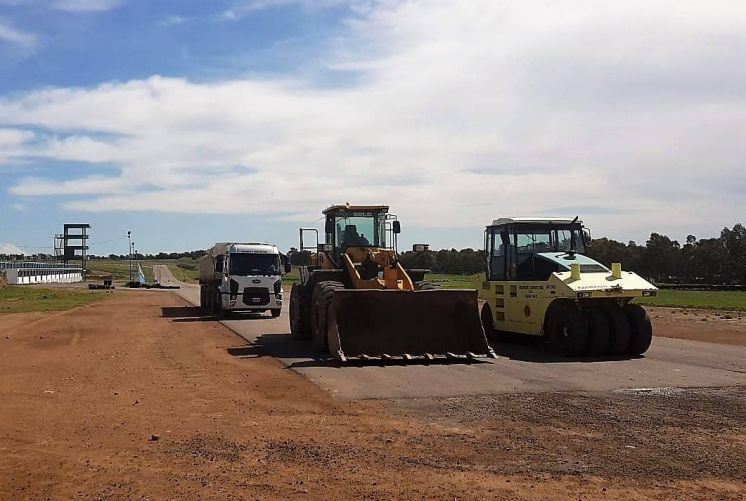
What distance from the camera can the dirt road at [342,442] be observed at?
6375 millimetres

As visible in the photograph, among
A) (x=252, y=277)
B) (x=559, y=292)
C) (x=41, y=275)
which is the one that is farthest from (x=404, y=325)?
(x=41, y=275)

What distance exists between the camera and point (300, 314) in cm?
1881

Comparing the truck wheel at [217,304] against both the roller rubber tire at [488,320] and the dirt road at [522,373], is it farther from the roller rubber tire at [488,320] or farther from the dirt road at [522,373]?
the roller rubber tire at [488,320]

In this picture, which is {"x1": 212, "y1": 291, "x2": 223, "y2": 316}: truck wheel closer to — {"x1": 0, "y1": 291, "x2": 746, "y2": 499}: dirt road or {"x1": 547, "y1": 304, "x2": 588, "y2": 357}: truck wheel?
{"x1": 547, "y1": 304, "x2": 588, "y2": 357}: truck wheel

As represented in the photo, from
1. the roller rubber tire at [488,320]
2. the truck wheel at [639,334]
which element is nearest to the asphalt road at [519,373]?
the truck wheel at [639,334]

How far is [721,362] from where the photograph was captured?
15.0 meters

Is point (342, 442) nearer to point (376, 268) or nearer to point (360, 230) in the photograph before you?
point (376, 268)

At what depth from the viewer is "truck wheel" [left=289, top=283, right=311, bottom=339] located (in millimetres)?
18766

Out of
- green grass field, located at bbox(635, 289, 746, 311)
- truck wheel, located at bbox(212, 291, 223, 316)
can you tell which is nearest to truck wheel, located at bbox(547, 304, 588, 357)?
truck wheel, located at bbox(212, 291, 223, 316)

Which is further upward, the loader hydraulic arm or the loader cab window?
the loader cab window

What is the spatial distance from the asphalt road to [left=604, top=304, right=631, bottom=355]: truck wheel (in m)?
0.47

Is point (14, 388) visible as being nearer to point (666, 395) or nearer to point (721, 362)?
point (666, 395)

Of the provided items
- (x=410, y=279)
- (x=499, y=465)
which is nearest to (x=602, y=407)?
(x=499, y=465)

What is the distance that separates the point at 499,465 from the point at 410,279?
10.4 meters
